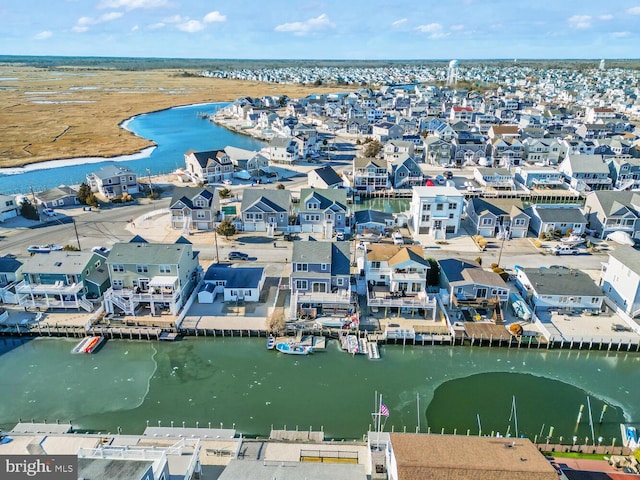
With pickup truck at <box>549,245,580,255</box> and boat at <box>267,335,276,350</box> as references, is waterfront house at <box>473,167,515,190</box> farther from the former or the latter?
boat at <box>267,335,276,350</box>

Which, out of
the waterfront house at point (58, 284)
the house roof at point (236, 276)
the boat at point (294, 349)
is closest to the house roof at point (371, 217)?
A: the house roof at point (236, 276)

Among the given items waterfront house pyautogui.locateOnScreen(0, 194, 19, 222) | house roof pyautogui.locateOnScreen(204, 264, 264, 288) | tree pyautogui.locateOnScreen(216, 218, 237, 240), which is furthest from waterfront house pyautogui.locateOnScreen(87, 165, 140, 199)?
house roof pyautogui.locateOnScreen(204, 264, 264, 288)

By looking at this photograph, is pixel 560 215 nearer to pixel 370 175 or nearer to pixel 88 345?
pixel 370 175

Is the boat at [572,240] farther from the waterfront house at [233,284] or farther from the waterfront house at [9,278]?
the waterfront house at [9,278]

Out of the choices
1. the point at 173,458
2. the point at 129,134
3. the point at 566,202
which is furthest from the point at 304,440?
the point at 129,134

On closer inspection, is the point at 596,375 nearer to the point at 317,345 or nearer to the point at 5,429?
the point at 317,345

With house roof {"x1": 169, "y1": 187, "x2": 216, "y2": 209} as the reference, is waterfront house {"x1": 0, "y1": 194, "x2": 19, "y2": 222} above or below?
below
